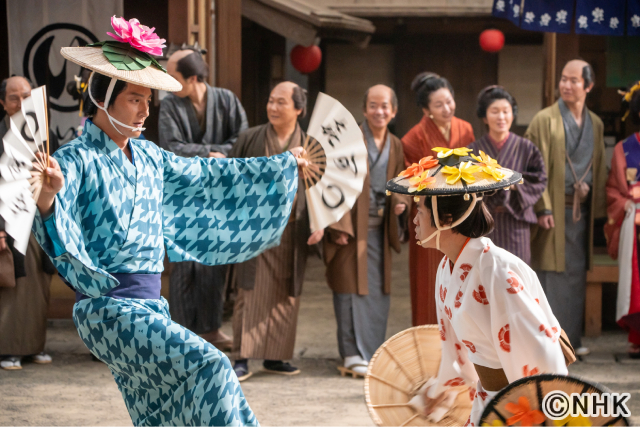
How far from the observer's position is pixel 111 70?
2.94 m

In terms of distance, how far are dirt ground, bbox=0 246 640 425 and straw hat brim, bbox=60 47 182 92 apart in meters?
2.11

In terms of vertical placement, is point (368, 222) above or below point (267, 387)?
above

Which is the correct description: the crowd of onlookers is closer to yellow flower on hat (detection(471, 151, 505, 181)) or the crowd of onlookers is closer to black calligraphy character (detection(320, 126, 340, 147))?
black calligraphy character (detection(320, 126, 340, 147))

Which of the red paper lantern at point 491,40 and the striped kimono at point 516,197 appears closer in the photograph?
the striped kimono at point 516,197

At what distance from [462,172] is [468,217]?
0.17m

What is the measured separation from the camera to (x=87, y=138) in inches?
119

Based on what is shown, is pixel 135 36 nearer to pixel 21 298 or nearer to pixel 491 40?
pixel 21 298

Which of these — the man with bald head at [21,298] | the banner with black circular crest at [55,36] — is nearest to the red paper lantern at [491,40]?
the banner with black circular crest at [55,36]

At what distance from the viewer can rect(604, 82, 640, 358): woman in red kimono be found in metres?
5.58

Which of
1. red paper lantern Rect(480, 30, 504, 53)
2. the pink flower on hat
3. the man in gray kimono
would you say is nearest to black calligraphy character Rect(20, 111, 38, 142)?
the pink flower on hat

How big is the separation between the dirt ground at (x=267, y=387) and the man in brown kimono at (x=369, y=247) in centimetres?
36

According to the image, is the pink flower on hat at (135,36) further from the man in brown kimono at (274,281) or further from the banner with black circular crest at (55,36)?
the banner with black circular crest at (55,36)

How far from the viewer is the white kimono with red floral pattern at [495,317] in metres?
2.46

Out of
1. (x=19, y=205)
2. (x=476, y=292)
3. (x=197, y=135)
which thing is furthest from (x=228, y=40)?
(x=476, y=292)
